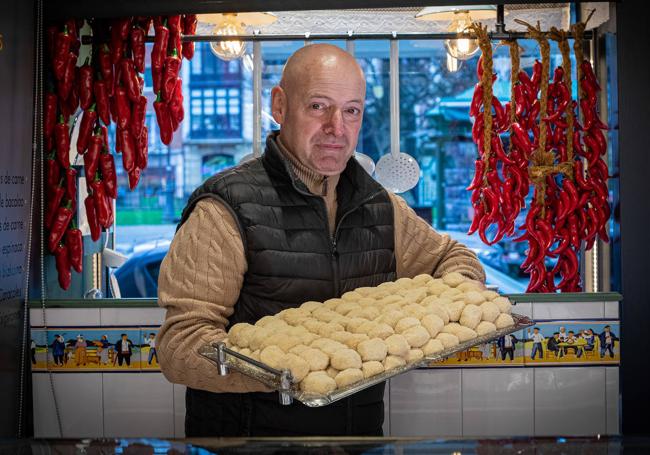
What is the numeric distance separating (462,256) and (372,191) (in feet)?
1.35

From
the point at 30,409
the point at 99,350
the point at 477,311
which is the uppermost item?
the point at 477,311

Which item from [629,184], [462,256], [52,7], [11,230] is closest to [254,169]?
[462,256]

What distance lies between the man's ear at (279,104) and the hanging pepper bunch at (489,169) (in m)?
1.68

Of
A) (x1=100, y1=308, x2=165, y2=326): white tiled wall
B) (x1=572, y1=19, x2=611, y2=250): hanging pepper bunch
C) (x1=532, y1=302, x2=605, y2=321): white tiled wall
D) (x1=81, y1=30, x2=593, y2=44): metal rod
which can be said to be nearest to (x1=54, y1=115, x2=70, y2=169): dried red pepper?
(x1=81, y1=30, x2=593, y2=44): metal rod

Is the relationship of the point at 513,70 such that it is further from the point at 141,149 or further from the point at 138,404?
the point at 138,404

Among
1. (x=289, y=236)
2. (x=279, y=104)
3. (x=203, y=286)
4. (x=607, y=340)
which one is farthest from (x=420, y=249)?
(x=607, y=340)

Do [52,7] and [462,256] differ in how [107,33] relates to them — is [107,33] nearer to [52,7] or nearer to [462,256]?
[52,7]

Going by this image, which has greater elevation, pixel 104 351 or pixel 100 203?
pixel 100 203

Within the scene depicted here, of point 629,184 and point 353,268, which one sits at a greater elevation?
point 629,184

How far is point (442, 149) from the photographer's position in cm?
532

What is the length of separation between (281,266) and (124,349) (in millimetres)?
1442

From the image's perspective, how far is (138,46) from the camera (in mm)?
3910

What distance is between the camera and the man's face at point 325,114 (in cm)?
249

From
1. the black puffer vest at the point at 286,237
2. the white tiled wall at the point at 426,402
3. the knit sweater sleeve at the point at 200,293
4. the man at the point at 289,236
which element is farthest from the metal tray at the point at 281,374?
the white tiled wall at the point at 426,402
